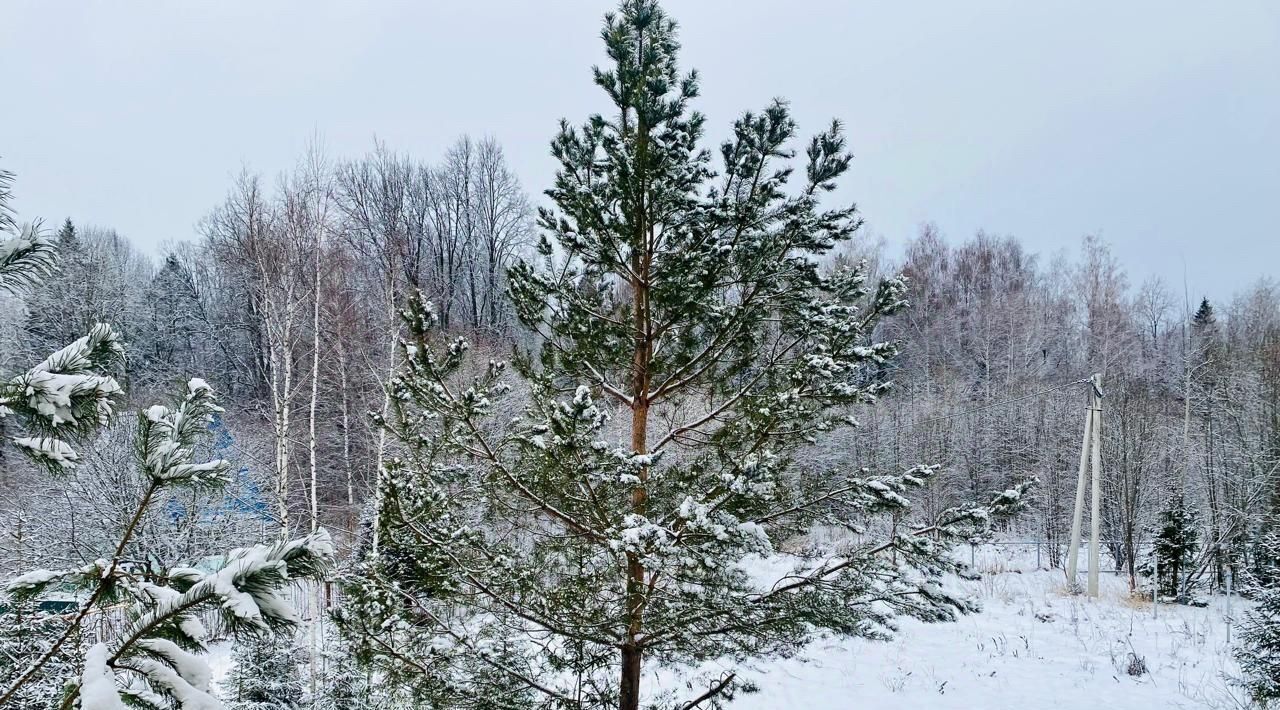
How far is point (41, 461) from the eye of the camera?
172 centimetres

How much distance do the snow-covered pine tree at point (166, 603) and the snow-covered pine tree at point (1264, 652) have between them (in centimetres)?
708

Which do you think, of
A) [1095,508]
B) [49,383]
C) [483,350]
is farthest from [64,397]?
[483,350]

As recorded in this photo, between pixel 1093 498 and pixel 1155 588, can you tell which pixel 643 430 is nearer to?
pixel 1155 588

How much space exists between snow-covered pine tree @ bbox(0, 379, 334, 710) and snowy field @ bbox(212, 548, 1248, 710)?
261 inches

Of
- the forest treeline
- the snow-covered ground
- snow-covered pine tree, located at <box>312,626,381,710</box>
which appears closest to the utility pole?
the snow-covered ground

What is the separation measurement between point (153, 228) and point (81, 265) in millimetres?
26403

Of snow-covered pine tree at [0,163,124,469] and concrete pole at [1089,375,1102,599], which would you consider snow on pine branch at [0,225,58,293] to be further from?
concrete pole at [1089,375,1102,599]

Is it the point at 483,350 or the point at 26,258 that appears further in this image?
the point at 483,350

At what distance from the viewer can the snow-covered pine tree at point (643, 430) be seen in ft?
12.6

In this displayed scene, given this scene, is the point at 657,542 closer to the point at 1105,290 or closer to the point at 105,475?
the point at 105,475

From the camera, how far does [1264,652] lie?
556 cm

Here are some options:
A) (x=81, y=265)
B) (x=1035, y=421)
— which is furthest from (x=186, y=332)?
(x=1035, y=421)

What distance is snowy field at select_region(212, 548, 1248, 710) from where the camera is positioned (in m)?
6.95

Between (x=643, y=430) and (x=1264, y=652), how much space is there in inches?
225
